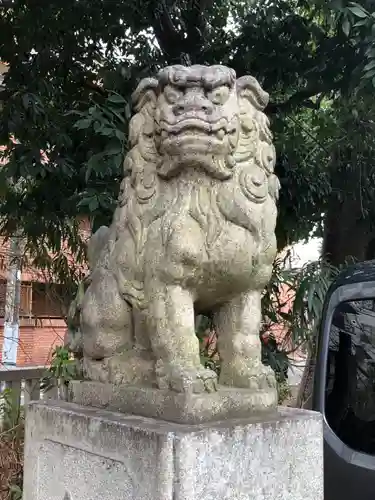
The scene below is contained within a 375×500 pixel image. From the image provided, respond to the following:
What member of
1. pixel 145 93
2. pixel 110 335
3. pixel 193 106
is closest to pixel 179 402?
pixel 110 335

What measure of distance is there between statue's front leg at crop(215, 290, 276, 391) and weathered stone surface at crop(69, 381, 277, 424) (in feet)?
0.14

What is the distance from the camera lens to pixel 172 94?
6.09 ft

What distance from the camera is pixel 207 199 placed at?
188 centimetres

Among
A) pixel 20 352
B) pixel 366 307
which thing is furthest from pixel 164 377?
pixel 20 352

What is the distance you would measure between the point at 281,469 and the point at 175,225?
77 centimetres

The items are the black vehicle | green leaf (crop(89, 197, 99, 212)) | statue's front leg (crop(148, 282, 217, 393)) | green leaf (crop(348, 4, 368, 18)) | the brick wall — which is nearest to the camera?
statue's front leg (crop(148, 282, 217, 393))

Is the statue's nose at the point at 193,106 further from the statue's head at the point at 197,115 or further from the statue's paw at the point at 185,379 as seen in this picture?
the statue's paw at the point at 185,379

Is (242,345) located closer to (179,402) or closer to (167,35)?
(179,402)

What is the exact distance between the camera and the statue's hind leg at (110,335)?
198cm

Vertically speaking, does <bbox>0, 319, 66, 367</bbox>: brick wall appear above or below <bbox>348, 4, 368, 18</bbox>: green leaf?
below

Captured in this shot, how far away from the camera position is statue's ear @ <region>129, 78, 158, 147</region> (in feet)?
6.45

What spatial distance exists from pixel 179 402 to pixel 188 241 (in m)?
0.45

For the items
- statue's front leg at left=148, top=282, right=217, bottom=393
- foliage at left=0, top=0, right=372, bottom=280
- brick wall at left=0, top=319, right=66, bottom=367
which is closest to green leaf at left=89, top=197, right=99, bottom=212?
foliage at left=0, top=0, right=372, bottom=280

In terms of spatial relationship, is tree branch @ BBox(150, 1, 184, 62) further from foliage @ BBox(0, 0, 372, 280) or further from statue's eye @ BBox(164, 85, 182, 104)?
statue's eye @ BBox(164, 85, 182, 104)
